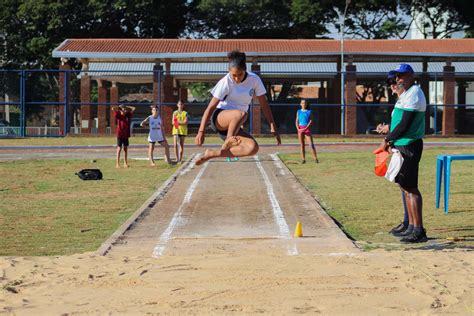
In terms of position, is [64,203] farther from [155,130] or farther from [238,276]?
[155,130]

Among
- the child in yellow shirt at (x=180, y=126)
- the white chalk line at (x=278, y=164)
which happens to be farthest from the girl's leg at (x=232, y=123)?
the child in yellow shirt at (x=180, y=126)

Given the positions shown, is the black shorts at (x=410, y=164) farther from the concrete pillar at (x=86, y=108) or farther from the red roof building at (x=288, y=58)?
the concrete pillar at (x=86, y=108)

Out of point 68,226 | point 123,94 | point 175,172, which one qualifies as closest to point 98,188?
point 175,172

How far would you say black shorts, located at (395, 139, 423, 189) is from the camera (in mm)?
10430

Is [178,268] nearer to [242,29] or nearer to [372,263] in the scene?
[372,263]

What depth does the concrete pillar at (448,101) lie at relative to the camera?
43094 millimetres

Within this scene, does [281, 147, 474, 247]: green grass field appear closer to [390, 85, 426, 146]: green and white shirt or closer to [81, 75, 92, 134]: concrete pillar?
[390, 85, 426, 146]: green and white shirt

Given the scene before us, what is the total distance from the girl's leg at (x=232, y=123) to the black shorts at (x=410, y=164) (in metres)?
2.10

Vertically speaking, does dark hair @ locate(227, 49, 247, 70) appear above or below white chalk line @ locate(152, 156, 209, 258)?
above

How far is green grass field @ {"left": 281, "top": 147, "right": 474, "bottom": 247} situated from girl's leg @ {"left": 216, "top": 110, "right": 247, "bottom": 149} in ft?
6.72

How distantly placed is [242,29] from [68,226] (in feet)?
177

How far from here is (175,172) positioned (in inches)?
831

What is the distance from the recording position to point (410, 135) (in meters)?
10.4

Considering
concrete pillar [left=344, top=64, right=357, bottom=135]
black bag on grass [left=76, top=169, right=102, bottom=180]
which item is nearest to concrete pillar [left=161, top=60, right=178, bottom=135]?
concrete pillar [left=344, top=64, right=357, bottom=135]
